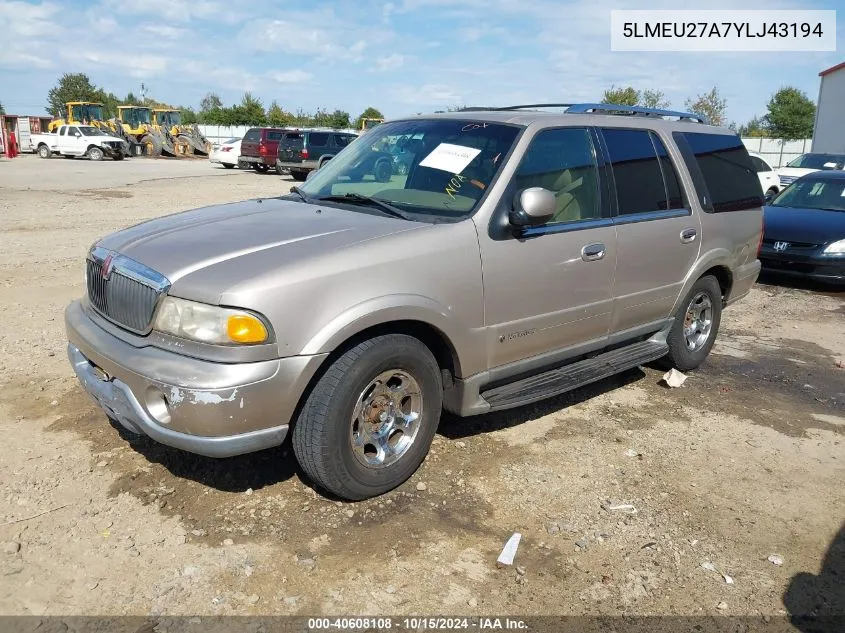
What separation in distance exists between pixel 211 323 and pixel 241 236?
664mm

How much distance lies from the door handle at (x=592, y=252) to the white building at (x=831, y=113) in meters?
40.2

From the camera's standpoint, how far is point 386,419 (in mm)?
3523

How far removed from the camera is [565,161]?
14.0ft

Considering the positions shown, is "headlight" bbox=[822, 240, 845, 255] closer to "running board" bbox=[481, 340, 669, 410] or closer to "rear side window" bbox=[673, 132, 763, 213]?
"rear side window" bbox=[673, 132, 763, 213]

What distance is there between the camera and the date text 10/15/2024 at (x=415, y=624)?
2678mm

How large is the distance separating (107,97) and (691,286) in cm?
9743

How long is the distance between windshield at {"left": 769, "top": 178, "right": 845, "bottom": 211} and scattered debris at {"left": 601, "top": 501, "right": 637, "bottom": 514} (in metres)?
8.61

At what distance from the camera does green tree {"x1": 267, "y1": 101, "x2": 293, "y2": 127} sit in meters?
68.3

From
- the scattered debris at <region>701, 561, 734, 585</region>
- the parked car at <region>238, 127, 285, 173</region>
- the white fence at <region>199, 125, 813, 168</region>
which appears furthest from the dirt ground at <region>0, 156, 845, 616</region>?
the white fence at <region>199, 125, 813, 168</region>

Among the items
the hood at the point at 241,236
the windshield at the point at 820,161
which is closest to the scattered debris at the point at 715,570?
the hood at the point at 241,236

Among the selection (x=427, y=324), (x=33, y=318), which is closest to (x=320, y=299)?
(x=427, y=324)

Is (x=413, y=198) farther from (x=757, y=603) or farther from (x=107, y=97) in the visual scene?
(x=107, y=97)

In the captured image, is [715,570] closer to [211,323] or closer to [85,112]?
[211,323]

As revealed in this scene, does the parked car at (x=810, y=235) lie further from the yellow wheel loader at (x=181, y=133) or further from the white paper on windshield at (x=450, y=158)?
the yellow wheel loader at (x=181, y=133)
